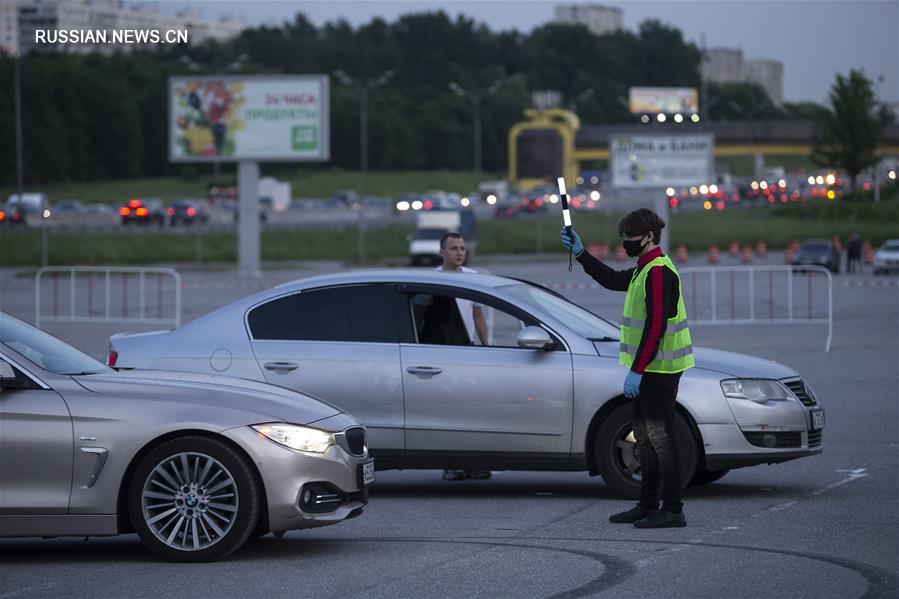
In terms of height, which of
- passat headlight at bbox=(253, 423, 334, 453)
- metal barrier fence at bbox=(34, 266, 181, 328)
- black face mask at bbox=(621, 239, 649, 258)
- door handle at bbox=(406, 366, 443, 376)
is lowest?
metal barrier fence at bbox=(34, 266, 181, 328)

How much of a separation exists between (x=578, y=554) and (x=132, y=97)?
118 metres

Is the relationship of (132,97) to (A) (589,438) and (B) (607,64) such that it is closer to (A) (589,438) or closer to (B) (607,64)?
(B) (607,64)

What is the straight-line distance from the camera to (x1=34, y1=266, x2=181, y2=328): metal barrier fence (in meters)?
28.0

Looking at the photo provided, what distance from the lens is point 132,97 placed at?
121 meters

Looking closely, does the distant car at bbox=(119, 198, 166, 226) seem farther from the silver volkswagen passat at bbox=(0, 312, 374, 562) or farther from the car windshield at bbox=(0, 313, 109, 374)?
the silver volkswagen passat at bbox=(0, 312, 374, 562)

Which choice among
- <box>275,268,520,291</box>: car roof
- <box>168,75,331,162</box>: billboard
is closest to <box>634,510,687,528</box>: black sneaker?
<box>275,268,520,291</box>: car roof

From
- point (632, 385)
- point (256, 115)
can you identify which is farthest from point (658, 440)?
point (256, 115)

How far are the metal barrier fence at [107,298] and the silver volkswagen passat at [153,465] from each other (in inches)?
623

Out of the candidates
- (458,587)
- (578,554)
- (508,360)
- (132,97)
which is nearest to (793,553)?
(578,554)

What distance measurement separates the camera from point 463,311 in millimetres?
10461

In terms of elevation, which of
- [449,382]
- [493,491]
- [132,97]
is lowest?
[493,491]

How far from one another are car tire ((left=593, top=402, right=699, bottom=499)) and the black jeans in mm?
780

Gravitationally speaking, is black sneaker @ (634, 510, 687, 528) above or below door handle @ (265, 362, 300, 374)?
below

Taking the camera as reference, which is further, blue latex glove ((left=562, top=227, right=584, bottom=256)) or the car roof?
the car roof
